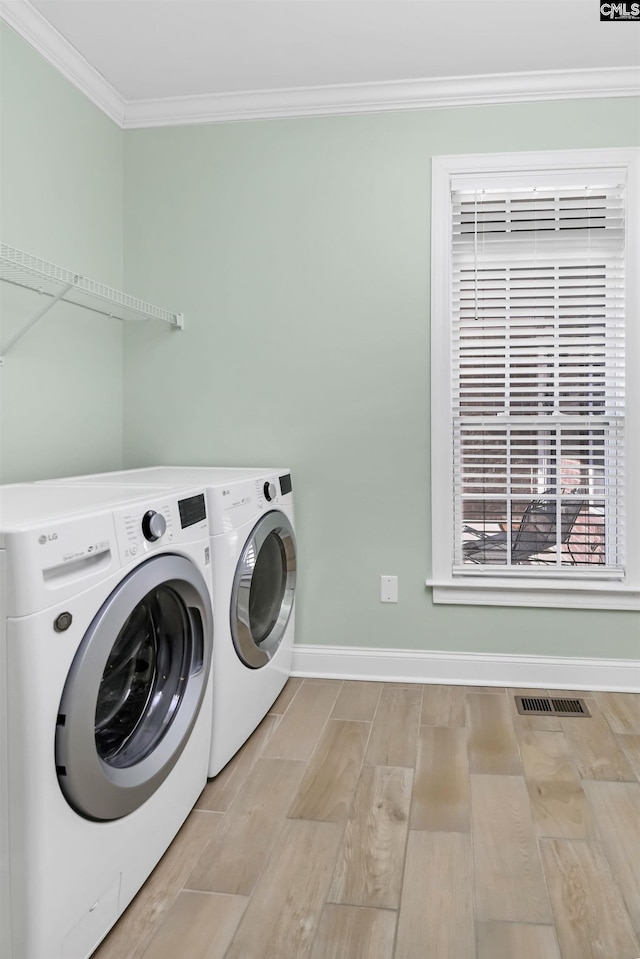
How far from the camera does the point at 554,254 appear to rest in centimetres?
279

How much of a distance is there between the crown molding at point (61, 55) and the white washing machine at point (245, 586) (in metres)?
1.45

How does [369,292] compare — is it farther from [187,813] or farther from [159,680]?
[187,813]

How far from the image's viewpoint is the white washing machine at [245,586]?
199 centimetres

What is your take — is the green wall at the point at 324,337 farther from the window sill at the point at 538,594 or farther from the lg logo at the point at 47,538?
the lg logo at the point at 47,538

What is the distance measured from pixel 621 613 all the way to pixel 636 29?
2.08m

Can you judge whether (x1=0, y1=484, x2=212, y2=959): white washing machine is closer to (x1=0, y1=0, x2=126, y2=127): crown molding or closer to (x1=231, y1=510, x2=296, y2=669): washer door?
(x1=231, y1=510, x2=296, y2=669): washer door

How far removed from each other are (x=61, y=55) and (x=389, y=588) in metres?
2.30

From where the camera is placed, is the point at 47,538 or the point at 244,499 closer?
Answer: the point at 47,538

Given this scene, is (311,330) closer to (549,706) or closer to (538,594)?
(538,594)

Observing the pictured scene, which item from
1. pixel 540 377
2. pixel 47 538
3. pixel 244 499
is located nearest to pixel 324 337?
pixel 540 377

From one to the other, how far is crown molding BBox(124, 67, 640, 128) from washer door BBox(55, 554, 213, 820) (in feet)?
6.75

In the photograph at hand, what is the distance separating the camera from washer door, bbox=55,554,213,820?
1.24m

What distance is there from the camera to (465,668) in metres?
2.84

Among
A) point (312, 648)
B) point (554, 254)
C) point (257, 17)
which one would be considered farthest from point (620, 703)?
point (257, 17)
